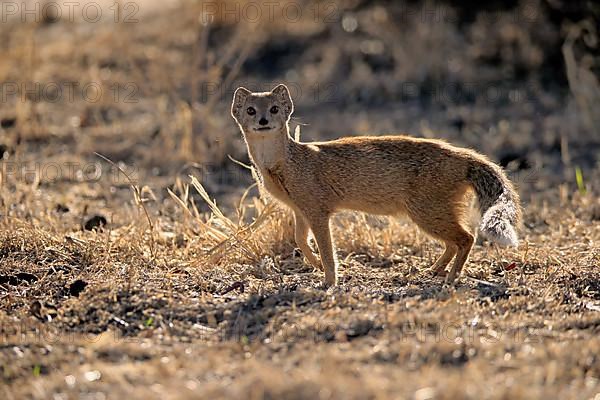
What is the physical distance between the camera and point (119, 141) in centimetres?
959

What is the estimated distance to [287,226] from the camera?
6.25 meters

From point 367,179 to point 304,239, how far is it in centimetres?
54

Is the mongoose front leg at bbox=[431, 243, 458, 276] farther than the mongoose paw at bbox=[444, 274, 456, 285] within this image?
Yes

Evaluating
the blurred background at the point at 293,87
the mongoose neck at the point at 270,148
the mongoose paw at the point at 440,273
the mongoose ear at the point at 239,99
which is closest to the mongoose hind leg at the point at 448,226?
the mongoose paw at the point at 440,273

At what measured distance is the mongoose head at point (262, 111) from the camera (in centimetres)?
570

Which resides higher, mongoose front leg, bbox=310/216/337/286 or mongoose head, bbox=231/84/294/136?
mongoose head, bbox=231/84/294/136

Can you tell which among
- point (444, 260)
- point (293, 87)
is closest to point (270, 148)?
point (444, 260)

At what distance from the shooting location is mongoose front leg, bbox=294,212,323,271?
5.95 meters

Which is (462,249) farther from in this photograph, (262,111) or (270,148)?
(262,111)

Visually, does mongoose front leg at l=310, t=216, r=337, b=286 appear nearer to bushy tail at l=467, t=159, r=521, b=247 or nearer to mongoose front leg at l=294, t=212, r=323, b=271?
mongoose front leg at l=294, t=212, r=323, b=271

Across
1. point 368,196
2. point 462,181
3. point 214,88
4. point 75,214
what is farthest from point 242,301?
point 214,88

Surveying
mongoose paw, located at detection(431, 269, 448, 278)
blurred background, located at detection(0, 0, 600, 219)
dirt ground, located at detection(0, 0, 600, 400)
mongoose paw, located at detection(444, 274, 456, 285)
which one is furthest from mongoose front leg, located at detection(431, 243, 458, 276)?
blurred background, located at detection(0, 0, 600, 219)

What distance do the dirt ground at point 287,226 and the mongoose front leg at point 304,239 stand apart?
4.3 inches

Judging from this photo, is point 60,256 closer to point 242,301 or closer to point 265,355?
point 242,301
